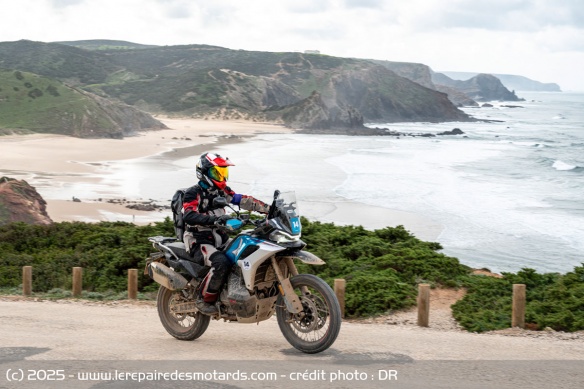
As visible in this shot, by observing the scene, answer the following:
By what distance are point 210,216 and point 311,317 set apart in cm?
157

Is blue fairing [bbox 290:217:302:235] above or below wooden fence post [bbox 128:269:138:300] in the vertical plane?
above

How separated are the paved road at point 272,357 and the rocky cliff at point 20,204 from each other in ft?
59.6

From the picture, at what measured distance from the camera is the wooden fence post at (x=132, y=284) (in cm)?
1424

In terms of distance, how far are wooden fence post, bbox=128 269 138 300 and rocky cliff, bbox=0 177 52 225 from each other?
47.9ft

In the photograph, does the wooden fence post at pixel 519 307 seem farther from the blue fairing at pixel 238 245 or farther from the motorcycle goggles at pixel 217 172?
the motorcycle goggles at pixel 217 172

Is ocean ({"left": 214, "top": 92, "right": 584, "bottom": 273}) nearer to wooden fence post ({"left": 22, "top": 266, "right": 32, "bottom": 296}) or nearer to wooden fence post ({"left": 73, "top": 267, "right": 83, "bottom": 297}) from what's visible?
wooden fence post ({"left": 73, "top": 267, "right": 83, "bottom": 297})

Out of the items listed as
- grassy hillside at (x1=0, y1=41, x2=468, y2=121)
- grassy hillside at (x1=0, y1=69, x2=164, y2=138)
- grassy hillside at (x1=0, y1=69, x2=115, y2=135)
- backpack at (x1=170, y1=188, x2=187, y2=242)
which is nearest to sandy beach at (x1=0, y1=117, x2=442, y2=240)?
grassy hillside at (x1=0, y1=69, x2=164, y2=138)

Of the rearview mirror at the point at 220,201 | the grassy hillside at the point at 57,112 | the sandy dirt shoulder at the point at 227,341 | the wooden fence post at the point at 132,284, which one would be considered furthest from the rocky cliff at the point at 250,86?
the rearview mirror at the point at 220,201

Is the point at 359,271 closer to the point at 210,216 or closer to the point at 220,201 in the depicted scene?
the point at 210,216

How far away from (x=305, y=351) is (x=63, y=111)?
82.0 m

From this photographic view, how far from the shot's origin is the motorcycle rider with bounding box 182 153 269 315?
337 inches

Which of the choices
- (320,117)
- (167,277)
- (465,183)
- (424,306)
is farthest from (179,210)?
(320,117)

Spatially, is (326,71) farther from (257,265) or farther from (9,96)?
(257,265)

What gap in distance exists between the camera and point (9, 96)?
92750mm
